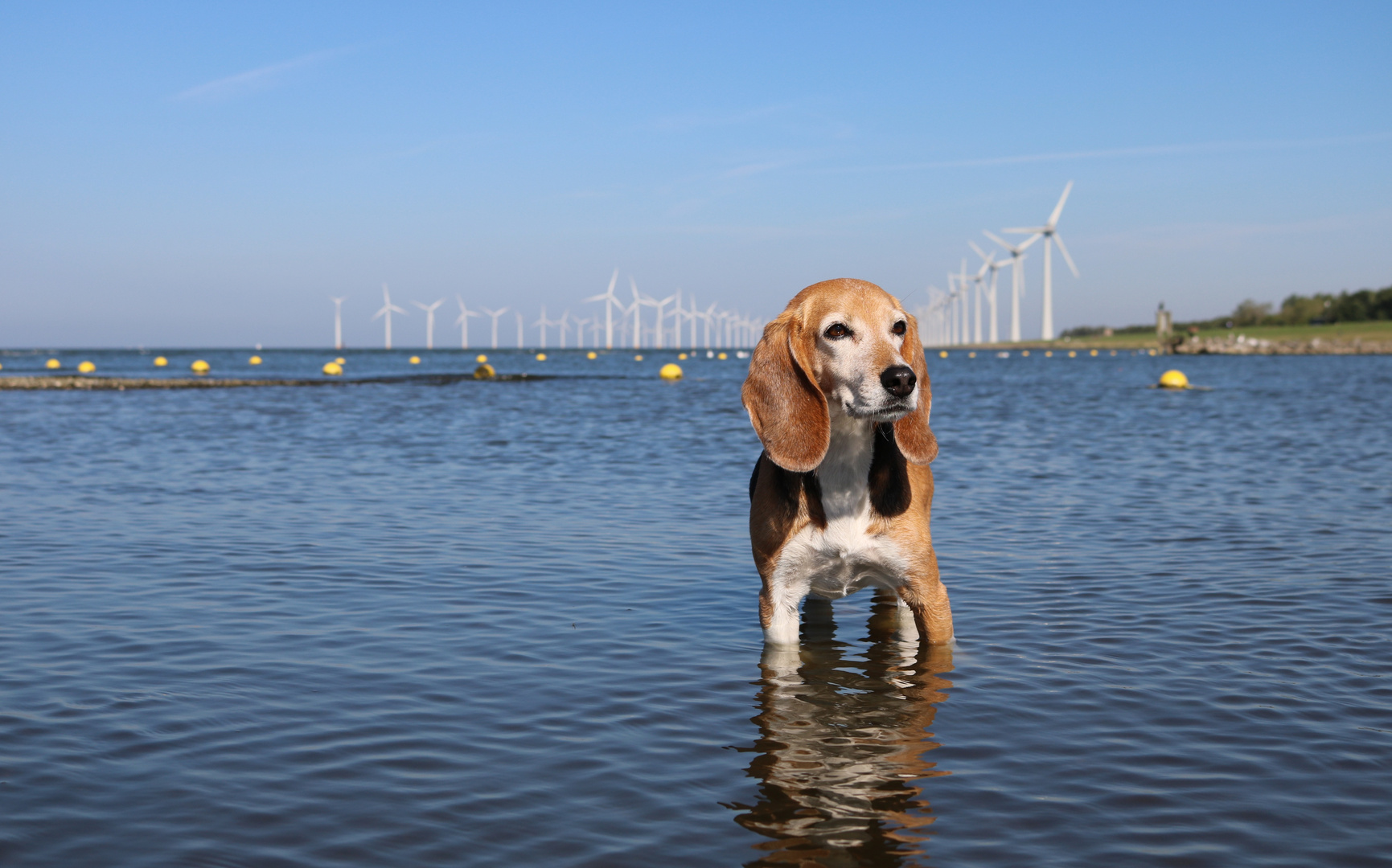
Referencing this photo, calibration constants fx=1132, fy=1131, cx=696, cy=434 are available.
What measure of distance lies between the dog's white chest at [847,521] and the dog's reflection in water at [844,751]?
79 cm

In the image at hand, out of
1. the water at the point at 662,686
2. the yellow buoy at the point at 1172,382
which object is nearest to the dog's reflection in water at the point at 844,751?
the water at the point at 662,686

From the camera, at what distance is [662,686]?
275 inches

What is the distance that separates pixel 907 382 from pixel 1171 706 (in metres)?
2.52

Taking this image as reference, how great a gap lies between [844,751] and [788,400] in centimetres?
189

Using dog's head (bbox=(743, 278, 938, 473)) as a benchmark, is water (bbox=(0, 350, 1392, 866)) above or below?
below

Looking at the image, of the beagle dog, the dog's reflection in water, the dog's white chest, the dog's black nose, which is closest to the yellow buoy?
the dog's reflection in water

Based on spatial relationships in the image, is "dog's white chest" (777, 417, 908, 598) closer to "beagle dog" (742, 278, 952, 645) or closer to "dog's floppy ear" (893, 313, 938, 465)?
"beagle dog" (742, 278, 952, 645)

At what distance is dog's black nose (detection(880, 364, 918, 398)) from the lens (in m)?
5.83

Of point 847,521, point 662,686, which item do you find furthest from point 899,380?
point 662,686

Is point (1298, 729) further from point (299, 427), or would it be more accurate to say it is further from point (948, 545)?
point (299, 427)

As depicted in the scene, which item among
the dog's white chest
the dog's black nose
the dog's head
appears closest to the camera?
the dog's black nose

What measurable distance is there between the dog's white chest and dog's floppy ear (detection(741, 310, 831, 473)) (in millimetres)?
157

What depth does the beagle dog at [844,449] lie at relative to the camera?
20.2 ft

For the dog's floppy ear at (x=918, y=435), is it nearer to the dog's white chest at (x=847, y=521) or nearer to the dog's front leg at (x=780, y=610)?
the dog's white chest at (x=847, y=521)
